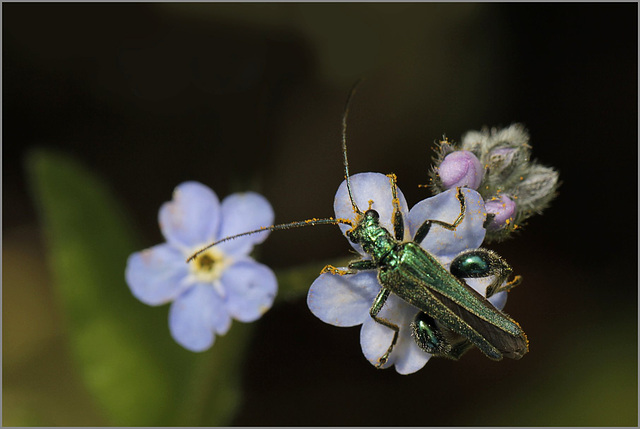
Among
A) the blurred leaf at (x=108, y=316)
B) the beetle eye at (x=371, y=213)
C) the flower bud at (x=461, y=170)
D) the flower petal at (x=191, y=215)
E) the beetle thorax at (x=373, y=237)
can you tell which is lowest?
the blurred leaf at (x=108, y=316)

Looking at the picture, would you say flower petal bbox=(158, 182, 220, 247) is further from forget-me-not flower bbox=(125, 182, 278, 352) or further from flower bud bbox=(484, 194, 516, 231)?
flower bud bbox=(484, 194, 516, 231)

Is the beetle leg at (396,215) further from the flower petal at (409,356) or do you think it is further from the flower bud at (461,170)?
the flower petal at (409,356)

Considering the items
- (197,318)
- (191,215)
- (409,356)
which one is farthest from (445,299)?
(191,215)

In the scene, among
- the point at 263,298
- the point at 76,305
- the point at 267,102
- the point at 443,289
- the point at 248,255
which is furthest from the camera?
the point at 267,102

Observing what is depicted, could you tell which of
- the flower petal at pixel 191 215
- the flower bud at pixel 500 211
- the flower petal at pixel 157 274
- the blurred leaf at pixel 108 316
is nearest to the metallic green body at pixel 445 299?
the flower bud at pixel 500 211

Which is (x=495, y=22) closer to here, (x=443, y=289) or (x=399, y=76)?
(x=399, y=76)

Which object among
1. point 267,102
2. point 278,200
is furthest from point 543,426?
point 267,102
